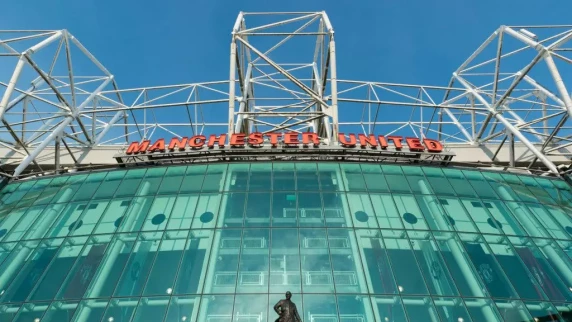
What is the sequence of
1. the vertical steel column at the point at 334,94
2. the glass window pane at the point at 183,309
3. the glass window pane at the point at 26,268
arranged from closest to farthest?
1. the glass window pane at the point at 183,309
2. the glass window pane at the point at 26,268
3. the vertical steel column at the point at 334,94

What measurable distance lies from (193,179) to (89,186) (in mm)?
8327

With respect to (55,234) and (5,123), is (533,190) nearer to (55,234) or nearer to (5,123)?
(55,234)

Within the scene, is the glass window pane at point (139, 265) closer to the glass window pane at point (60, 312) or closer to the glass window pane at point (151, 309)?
the glass window pane at point (151, 309)

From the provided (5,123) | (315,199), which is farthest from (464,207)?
(5,123)

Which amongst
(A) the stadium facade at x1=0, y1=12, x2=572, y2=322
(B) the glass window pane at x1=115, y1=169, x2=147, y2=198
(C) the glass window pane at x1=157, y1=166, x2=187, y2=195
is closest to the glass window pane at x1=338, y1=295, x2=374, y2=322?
(A) the stadium facade at x1=0, y1=12, x2=572, y2=322

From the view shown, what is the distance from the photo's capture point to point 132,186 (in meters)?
32.7

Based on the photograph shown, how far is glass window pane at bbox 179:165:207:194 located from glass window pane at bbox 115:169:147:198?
2827mm

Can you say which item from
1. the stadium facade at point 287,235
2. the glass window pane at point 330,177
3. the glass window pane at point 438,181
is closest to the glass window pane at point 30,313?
the stadium facade at point 287,235

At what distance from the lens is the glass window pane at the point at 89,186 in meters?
32.2

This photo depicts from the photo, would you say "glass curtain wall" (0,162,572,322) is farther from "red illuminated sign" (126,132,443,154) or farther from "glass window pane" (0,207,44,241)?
"red illuminated sign" (126,132,443,154)

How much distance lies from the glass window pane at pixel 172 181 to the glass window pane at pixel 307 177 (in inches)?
356

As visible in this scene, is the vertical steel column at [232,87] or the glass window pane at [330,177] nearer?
the glass window pane at [330,177]

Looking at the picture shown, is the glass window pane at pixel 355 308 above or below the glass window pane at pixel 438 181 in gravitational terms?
below

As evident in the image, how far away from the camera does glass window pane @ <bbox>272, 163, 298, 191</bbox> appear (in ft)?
102
